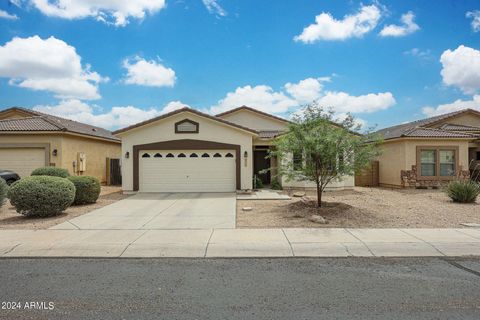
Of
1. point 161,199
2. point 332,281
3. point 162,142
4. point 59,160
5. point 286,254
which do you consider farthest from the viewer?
point 59,160

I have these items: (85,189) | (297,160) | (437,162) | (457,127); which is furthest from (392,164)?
(85,189)

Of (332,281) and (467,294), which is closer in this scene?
(467,294)

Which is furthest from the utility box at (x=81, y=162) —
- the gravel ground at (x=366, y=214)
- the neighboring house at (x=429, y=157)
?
the neighboring house at (x=429, y=157)

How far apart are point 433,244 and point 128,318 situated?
21.4 ft

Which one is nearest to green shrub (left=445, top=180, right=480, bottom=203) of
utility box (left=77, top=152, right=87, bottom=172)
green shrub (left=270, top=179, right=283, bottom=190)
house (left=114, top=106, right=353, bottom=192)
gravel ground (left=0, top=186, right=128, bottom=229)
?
green shrub (left=270, top=179, right=283, bottom=190)

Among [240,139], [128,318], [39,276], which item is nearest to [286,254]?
[128,318]

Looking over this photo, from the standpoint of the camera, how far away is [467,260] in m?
6.69

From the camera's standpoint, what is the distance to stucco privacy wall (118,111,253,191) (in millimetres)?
17672

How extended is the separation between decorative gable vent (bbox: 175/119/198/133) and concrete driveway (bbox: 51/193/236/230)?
356 centimetres

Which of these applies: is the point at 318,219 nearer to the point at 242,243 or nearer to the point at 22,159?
the point at 242,243

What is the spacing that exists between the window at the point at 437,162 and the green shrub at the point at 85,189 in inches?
671

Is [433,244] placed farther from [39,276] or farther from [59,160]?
[59,160]

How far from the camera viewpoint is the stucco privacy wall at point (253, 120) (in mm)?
24797

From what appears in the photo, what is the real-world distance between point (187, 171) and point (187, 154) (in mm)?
867
